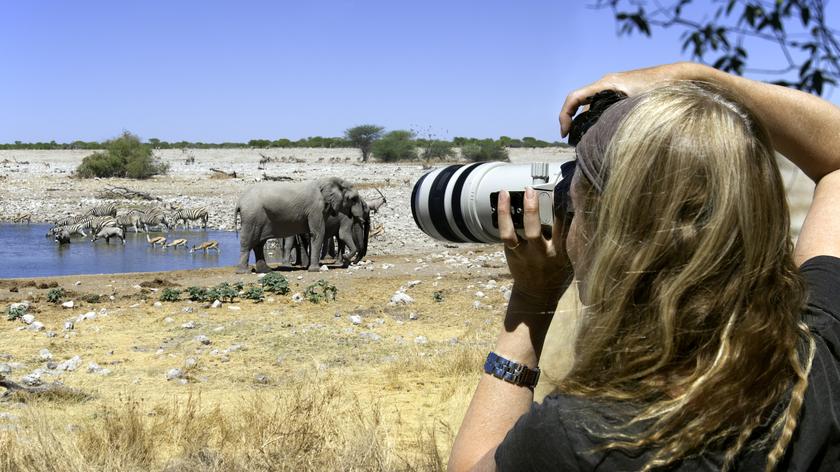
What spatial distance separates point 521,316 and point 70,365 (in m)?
5.99

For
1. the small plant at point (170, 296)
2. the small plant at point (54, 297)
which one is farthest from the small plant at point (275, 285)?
the small plant at point (54, 297)

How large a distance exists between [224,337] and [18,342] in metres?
1.82

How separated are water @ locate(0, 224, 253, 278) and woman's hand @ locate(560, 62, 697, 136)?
16.8m

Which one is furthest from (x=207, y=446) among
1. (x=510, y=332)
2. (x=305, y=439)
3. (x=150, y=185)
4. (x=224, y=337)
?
(x=150, y=185)

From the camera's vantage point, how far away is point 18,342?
816 centimetres

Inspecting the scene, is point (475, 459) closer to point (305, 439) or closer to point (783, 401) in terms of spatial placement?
point (783, 401)

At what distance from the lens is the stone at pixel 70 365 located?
22.9ft

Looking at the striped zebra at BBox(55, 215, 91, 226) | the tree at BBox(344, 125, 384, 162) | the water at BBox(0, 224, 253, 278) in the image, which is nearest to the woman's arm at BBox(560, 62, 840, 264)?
the water at BBox(0, 224, 253, 278)

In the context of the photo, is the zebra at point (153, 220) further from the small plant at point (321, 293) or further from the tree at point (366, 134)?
the tree at point (366, 134)

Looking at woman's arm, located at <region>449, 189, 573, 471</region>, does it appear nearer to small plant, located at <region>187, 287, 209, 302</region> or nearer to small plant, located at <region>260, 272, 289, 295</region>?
small plant, located at <region>187, 287, 209, 302</region>

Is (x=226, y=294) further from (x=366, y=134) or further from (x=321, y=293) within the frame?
(x=366, y=134)

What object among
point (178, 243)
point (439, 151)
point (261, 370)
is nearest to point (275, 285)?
point (261, 370)

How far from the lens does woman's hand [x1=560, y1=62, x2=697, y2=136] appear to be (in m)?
1.88

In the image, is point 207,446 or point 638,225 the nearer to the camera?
point 638,225
